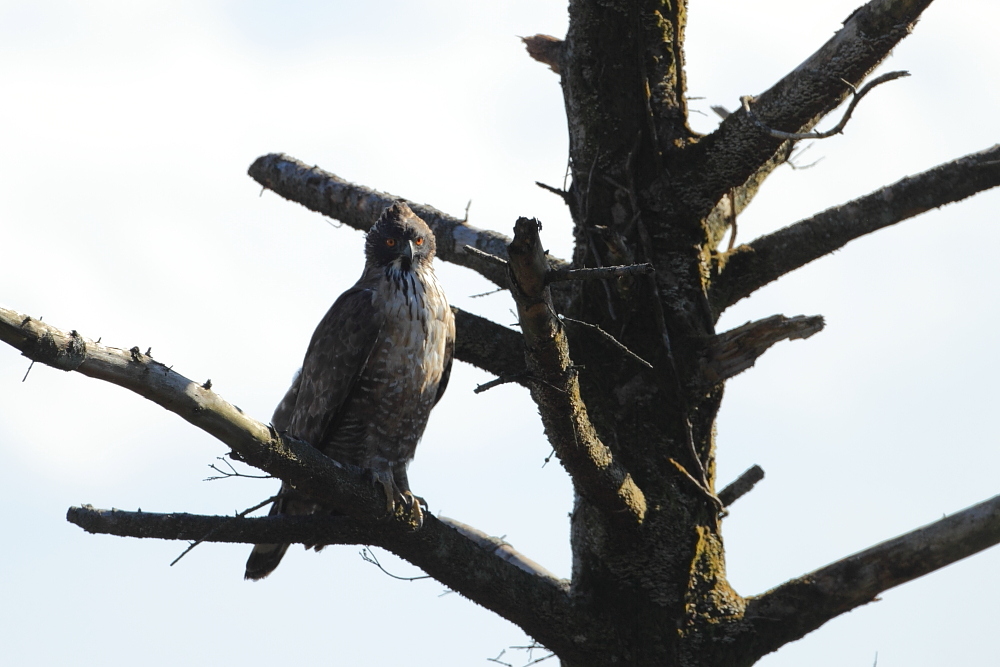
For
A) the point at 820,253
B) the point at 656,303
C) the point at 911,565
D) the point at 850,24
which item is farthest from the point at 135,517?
the point at 850,24

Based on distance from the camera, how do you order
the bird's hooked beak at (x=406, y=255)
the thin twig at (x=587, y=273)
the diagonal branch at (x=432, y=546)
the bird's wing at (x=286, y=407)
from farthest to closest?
the bird's wing at (x=286, y=407)
the bird's hooked beak at (x=406, y=255)
the diagonal branch at (x=432, y=546)
the thin twig at (x=587, y=273)

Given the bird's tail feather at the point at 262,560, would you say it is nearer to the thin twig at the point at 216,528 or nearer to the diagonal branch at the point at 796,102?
the thin twig at the point at 216,528

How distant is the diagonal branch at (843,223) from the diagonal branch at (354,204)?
4.13 ft

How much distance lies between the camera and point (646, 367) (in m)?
4.44

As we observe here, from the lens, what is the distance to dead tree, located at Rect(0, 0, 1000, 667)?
→ 3443mm

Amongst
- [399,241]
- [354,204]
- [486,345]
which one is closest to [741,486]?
[486,345]

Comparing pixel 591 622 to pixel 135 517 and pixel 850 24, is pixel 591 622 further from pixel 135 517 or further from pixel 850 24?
pixel 850 24

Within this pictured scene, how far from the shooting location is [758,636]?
155 inches

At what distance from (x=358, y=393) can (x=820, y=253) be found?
7.58ft

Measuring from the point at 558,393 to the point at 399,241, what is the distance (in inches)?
87.7

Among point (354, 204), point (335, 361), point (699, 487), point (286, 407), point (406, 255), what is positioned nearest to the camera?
point (699, 487)

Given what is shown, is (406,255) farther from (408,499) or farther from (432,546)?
(432,546)

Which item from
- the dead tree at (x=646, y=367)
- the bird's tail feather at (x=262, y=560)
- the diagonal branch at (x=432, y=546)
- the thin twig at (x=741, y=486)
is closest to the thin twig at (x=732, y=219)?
the dead tree at (x=646, y=367)

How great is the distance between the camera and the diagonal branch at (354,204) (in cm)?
563
